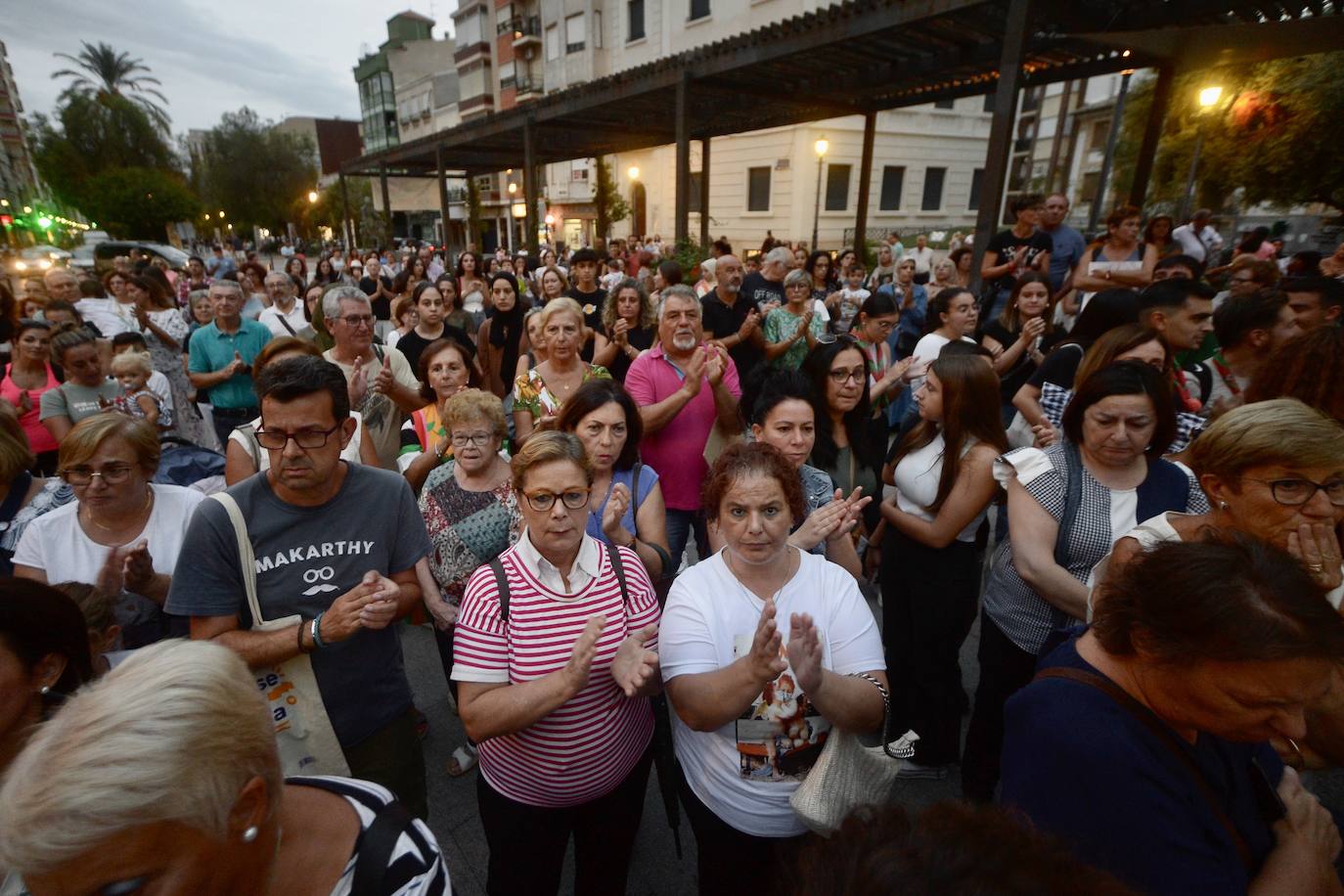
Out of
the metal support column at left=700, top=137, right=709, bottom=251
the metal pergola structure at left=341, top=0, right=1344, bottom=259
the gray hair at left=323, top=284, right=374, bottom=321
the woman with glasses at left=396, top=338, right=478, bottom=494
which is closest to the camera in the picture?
the woman with glasses at left=396, top=338, right=478, bottom=494

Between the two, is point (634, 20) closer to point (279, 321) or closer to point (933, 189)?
point (933, 189)

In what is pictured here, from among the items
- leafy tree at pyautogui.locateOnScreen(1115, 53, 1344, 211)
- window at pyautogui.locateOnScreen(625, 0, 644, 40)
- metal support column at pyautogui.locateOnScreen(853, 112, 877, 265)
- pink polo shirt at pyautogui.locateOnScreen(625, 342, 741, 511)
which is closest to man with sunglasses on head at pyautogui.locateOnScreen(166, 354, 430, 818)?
pink polo shirt at pyautogui.locateOnScreen(625, 342, 741, 511)

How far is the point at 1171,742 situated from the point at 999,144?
7.39m

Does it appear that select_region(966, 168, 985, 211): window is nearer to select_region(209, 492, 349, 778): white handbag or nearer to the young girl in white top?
the young girl in white top

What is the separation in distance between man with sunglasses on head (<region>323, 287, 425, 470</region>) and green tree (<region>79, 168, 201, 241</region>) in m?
41.5

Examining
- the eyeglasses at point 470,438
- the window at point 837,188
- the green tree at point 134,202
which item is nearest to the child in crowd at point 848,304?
the eyeglasses at point 470,438

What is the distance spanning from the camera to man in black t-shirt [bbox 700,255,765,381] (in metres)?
5.45

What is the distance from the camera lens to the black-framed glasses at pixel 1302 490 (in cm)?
184

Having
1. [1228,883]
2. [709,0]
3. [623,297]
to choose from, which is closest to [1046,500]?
[1228,883]

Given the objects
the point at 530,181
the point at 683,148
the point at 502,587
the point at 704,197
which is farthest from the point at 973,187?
the point at 502,587

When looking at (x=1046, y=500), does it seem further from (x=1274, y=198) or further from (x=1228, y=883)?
(x=1274, y=198)

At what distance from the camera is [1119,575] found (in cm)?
134

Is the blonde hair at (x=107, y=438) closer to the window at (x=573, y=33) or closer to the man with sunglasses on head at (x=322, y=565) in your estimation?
the man with sunglasses on head at (x=322, y=565)

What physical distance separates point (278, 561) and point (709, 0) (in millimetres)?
25638
